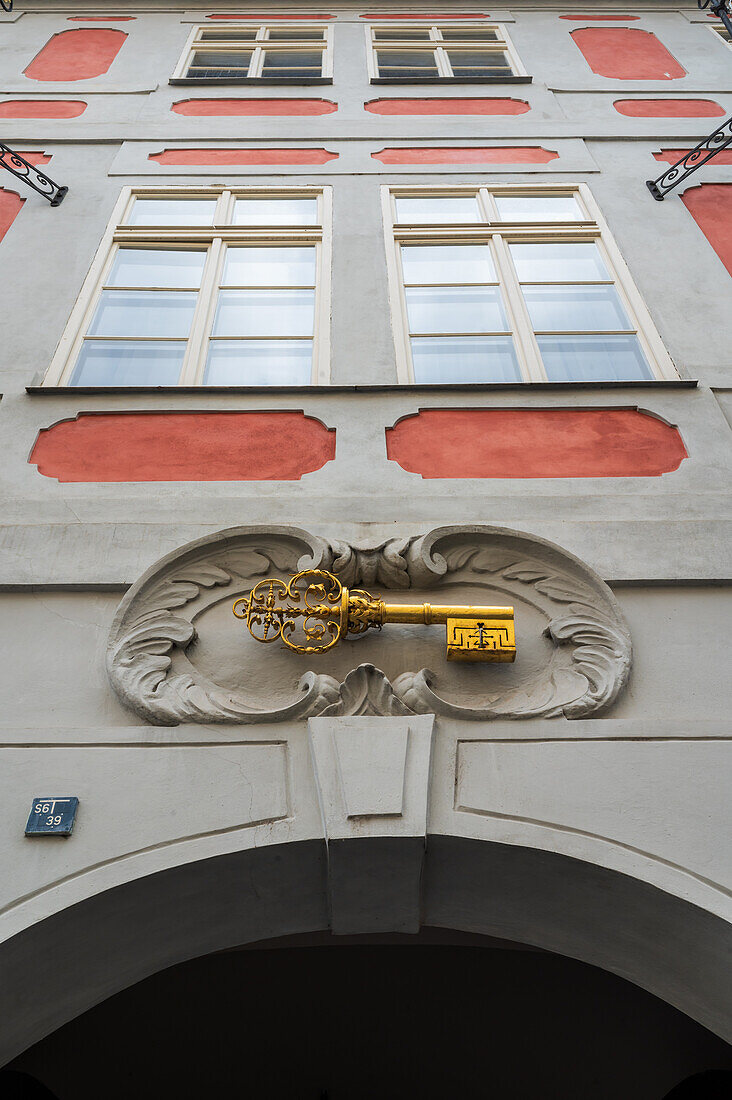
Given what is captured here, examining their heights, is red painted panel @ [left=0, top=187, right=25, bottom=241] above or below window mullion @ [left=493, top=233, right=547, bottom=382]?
above

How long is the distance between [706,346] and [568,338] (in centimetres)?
81

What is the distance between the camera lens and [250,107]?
8.09 meters

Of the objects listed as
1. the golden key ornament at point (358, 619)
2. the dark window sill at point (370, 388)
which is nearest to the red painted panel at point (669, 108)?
the dark window sill at point (370, 388)

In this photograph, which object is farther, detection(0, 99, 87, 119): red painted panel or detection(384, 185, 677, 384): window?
detection(0, 99, 87, 119): red painted panel

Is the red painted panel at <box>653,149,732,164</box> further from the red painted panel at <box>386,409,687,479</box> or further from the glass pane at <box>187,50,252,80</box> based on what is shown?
the glass pane at <box>187,50,252,80</box>

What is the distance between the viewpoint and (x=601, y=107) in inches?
317

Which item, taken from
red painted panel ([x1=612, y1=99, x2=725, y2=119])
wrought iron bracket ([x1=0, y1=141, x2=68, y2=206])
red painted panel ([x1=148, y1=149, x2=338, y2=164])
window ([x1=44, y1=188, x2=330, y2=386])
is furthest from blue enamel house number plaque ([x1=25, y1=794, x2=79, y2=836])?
red painted panel ([x1=612, y1=99, x2=725, y2=119])

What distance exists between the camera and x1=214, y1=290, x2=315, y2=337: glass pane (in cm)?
582

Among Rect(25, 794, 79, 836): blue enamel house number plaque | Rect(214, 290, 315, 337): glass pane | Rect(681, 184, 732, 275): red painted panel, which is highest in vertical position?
Rect(681, 184, 732, 275): red painted panel

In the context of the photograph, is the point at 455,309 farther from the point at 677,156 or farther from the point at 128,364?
the point at 677,156

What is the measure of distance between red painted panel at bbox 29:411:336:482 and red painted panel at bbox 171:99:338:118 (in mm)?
4240

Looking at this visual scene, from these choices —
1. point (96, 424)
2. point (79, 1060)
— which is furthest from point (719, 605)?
point (79, 1060)

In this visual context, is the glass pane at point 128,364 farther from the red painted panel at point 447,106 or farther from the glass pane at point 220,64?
the glass pane at point 220,64

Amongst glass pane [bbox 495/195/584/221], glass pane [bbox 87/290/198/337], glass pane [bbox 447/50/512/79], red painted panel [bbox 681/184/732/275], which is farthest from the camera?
glass pane [bbox 447/50/512/79]
